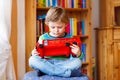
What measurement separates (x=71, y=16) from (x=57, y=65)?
1.56 metres

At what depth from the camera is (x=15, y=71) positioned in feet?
9.31

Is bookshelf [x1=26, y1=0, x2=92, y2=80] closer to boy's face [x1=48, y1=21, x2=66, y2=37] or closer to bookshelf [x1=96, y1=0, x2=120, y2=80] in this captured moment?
bookshelf [x1=96, y1=0, x2=120, y2=80]

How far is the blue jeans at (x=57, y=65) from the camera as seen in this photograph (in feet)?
5.37

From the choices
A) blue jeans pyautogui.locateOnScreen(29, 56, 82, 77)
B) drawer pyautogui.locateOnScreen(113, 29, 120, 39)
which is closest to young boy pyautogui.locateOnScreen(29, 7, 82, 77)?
blue jeans pyautogui.locateOnScreen(29, 56, 82, 77)

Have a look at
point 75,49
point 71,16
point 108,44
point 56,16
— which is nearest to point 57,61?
point 75,49

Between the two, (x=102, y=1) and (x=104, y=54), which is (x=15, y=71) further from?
(x=102, y=1)

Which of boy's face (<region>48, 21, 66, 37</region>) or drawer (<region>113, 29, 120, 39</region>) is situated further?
drawer (<region>113, 29, 120, 39</region>)

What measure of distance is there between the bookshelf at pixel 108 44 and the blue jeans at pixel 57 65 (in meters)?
1.38

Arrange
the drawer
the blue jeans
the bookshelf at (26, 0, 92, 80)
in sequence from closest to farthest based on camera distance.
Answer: the blue jeans < the bookshelf at (26, 0, 92, 80) < the drawer

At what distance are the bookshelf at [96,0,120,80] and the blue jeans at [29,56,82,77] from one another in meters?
1.38

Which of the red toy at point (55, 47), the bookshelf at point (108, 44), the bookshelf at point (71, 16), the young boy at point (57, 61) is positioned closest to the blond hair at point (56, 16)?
the young boy at point (57, 61)

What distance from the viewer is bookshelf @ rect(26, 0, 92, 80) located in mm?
2699

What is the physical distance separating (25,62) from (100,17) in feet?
4.26

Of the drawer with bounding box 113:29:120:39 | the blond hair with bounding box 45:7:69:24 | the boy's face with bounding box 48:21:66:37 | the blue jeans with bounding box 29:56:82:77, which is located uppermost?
the blond hair with bounding box 45:7:69:24
